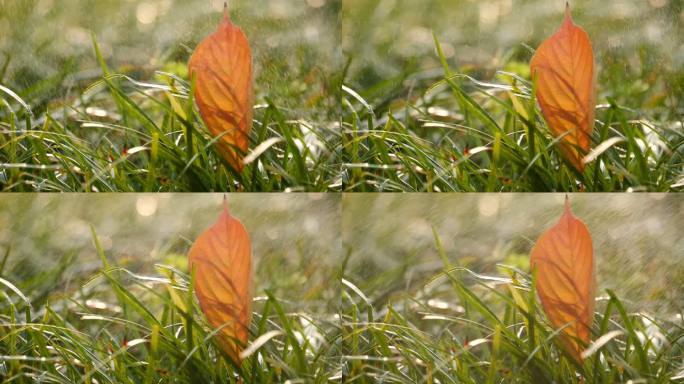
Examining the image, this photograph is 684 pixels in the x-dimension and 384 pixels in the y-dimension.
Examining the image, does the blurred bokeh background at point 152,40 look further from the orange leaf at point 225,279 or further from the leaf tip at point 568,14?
the leaf tip at point 568,14

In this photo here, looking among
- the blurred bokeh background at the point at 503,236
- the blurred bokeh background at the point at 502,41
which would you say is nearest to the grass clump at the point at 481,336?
the blurred bokeh background at the point at 503,236

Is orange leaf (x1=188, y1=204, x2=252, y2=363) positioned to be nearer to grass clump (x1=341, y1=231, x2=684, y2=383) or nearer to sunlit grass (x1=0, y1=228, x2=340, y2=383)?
sunlit grass (x1=0, y1=228, x2=340, y2=383)

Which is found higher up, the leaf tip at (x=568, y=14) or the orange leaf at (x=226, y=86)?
the leaf tip at (x=568, y=14)

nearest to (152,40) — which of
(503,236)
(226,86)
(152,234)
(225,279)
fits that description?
(226,86)

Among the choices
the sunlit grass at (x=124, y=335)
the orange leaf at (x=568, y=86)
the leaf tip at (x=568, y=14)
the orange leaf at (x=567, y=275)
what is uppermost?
the leaf tip at (x=568, y=14)

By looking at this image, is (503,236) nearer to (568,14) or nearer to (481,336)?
(481,336)

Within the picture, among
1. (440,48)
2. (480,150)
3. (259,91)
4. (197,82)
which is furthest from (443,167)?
(197,82)
